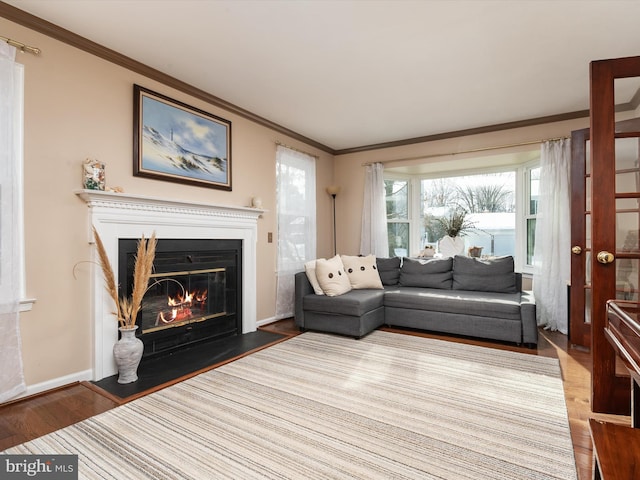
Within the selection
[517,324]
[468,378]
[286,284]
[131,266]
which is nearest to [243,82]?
[131,266]

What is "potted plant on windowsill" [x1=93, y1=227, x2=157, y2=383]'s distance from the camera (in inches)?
98.0

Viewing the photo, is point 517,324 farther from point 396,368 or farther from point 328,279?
point 328,279

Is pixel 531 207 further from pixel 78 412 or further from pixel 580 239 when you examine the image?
pixel 78 412

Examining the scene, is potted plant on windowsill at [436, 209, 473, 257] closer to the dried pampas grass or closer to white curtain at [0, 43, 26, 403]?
the dried pampas grass

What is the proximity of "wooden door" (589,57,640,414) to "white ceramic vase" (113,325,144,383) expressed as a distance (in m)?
2.97

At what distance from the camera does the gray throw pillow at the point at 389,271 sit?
4707 millimetres

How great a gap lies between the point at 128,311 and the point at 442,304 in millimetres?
2991

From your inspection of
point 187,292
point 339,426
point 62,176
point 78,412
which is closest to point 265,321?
point 187,292

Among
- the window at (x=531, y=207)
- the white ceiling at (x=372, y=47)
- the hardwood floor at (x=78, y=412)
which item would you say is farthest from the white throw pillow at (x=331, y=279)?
the window at (x=531, y=207)

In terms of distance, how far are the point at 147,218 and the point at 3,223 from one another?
36.3 inches

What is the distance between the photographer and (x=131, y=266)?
2.83 metres

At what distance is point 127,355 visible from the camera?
2.49 meters

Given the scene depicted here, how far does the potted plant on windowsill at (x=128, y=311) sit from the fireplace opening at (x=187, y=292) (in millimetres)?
224

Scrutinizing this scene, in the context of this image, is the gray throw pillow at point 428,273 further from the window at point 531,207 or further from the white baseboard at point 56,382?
the white baseboard at point 56,382
